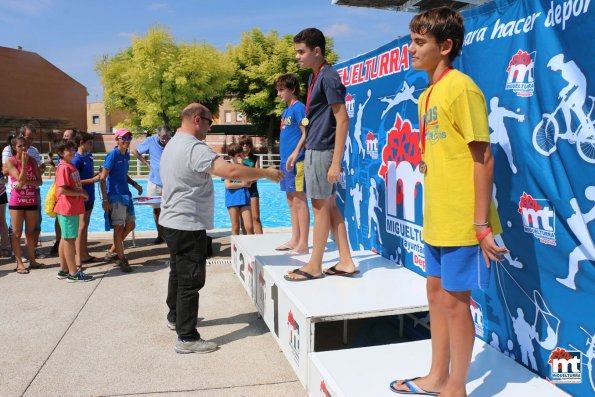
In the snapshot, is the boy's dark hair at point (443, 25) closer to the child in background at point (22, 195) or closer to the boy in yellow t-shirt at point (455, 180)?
the boy in yellow t-shirt at point (455, 180)

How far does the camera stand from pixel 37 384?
11.0 feet

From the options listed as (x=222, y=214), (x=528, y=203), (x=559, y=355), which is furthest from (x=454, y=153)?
(x=222, y=214)

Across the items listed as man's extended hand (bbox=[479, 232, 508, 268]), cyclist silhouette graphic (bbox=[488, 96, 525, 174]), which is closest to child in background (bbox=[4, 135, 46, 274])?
cyclist silhouette graphic (bbox=[488, 96, 525, 174])

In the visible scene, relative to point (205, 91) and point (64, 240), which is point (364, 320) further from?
point (205, 91)

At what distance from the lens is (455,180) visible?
2123 millimetres

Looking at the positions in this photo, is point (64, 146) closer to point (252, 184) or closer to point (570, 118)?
point (252, 184)

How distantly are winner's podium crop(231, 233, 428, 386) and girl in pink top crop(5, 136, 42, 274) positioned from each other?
337 cm

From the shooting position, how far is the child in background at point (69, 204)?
5.61 metres

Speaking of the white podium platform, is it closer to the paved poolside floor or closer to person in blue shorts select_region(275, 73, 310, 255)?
the paved poolside floor

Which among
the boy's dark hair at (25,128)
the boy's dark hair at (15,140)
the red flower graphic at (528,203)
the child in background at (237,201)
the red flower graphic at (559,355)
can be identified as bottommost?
the red flower graphic at (559,355)

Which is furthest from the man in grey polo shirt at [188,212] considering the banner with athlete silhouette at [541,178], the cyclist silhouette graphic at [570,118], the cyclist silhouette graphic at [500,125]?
the cyclist silhouette graphic at [570,118]

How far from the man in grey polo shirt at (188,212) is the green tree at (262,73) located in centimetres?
3123

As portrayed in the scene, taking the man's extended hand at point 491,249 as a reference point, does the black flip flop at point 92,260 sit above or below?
below

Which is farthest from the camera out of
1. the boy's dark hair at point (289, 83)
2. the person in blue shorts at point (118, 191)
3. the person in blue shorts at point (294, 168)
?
the person in blue shorts at point (118, 191)
